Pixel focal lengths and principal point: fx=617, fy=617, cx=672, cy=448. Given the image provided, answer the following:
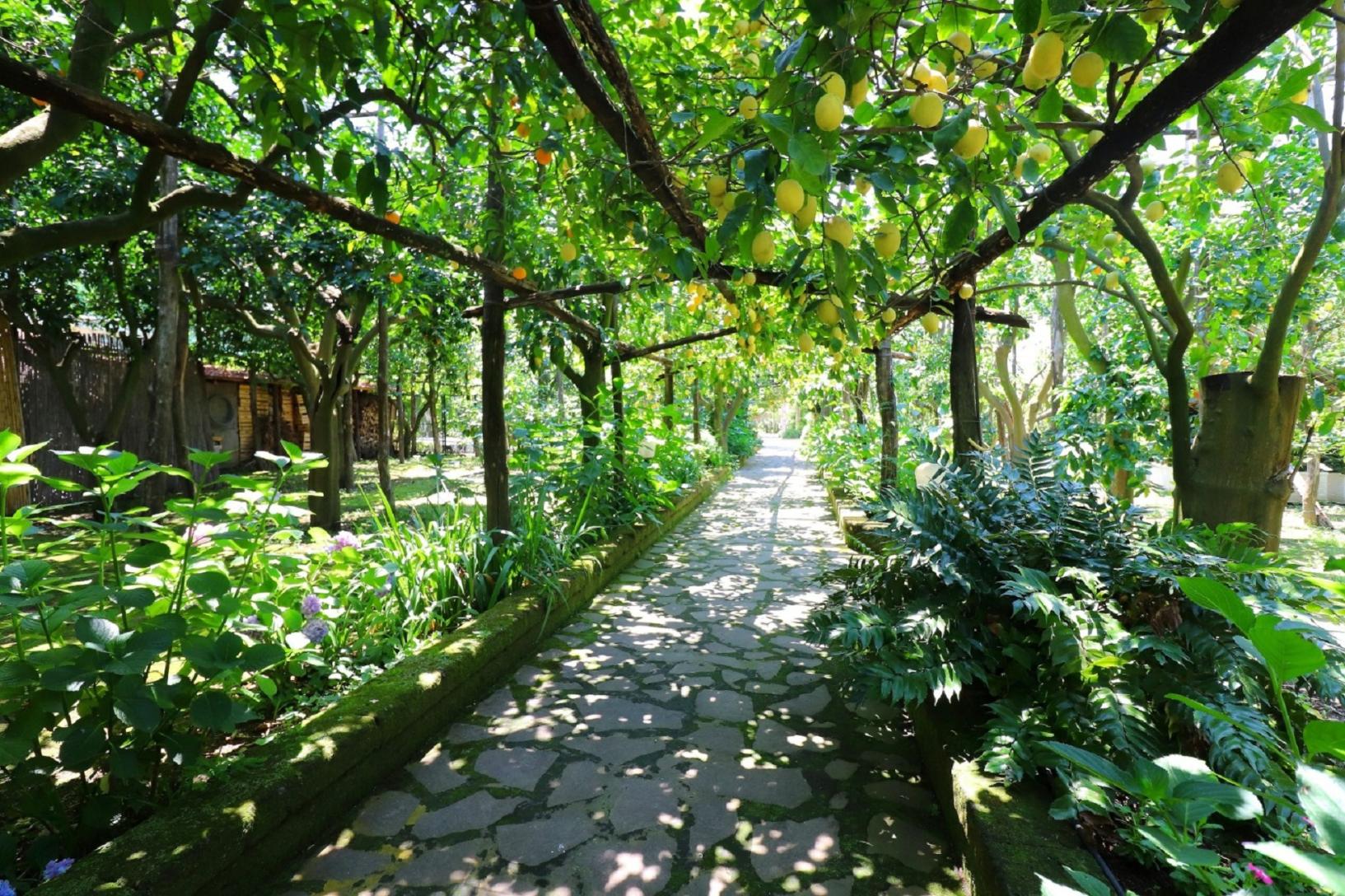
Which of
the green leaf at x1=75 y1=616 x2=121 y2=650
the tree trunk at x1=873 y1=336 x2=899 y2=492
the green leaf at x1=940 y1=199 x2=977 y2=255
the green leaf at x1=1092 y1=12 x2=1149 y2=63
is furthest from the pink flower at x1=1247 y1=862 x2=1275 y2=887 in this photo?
the tree trunk at x1=873 y1=336 x2=899 y2=492

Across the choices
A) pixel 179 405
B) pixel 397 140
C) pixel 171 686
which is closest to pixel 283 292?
pixel 179 405

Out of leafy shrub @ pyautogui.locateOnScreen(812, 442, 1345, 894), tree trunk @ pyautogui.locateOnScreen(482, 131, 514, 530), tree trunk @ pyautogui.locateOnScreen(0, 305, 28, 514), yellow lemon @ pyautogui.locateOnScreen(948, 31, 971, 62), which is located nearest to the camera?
leafy shrub @ pyautogui.locateOnScreen(812, 442, 1345, 894)

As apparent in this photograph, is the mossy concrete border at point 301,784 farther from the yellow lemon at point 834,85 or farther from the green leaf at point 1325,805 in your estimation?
the yellow lemon at point 834,85

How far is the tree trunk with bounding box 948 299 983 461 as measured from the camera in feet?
11.3

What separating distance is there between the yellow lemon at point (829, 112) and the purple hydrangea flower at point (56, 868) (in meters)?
2.32

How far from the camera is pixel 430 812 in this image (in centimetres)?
209

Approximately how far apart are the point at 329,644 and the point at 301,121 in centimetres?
205

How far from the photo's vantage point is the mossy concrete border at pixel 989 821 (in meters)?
1.41

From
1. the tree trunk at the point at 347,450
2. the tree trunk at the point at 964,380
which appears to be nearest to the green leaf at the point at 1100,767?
the tree trunk at the point at 964,380

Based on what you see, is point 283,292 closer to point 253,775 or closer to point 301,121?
point 301,121

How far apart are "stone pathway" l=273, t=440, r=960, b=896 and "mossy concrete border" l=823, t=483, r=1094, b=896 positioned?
14cm

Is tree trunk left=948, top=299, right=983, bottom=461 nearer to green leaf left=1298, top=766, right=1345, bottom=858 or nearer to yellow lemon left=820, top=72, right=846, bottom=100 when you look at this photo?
yellow lemon left=820, top=72, right=846, bottom=100

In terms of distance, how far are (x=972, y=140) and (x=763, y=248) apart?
1.68 ft

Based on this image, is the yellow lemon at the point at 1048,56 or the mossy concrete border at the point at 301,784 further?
the mossy concrete border at the point at 301,784
